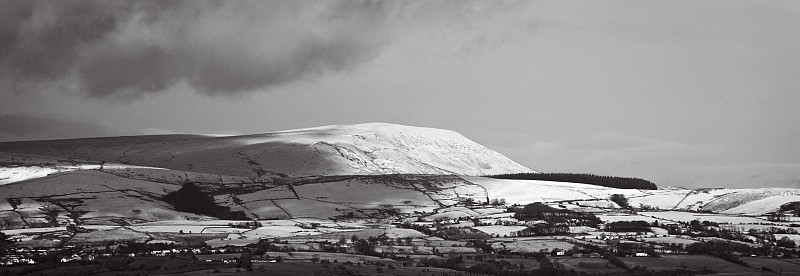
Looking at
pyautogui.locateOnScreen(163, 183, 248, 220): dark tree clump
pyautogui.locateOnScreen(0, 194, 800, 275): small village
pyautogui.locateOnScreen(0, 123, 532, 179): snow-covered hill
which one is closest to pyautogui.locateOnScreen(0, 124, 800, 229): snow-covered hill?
pyautogui.locateOnScreen(0, 123, 532, 179): snow-covered hill

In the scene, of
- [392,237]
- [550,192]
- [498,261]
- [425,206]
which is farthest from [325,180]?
[498,261]

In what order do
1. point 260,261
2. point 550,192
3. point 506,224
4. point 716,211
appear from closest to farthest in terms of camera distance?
point 260,261 → point 506,224 → point 716,211 → point 550,192

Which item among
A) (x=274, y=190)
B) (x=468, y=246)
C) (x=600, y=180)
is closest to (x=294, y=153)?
(x=274, y=190)

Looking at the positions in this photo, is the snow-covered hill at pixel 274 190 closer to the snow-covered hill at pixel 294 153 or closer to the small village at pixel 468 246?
the snow-covered hill at pixel 294 153

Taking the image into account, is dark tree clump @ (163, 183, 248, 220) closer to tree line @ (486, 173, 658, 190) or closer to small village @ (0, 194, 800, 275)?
small village @ (0, 194, 800, 275)

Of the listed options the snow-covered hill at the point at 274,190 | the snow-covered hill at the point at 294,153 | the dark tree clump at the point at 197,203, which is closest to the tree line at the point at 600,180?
the snow-covered hill at the point at 274,190

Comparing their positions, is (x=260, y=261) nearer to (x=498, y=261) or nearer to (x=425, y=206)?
(x=498, y=261)
